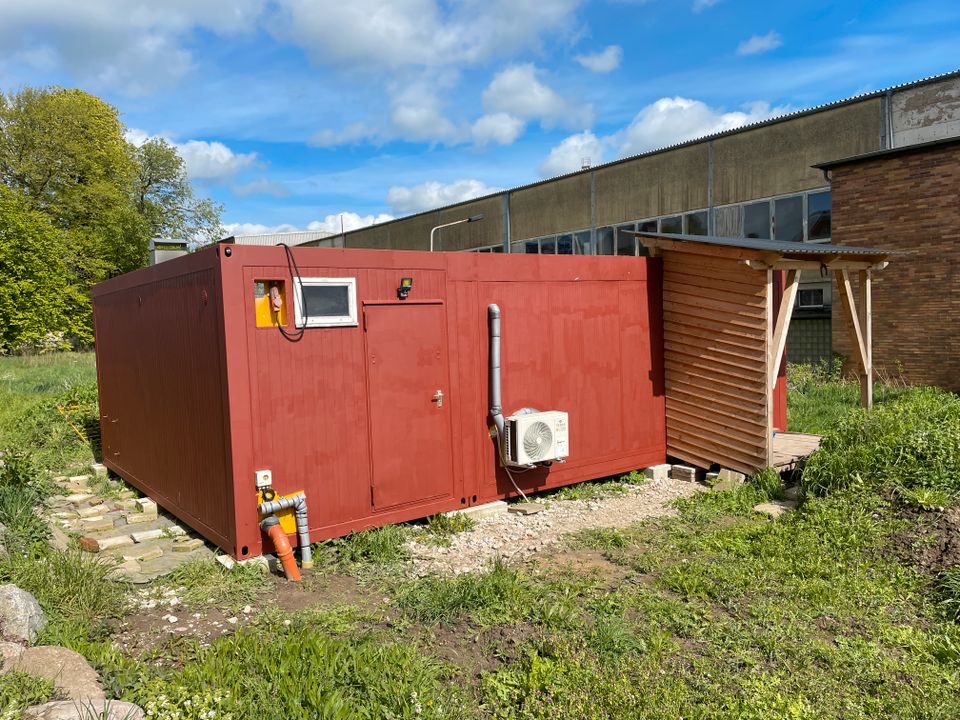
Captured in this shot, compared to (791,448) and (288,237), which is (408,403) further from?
(288,237)

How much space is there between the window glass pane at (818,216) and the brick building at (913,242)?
6.50 ft

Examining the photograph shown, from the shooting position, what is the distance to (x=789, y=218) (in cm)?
1778

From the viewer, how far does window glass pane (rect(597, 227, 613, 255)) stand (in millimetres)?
23406

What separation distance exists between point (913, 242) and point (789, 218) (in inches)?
171

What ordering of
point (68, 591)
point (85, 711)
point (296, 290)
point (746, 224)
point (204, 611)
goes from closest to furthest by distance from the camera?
1. point (85, 711)
2. point (68, 591)
3. point (204, 611)
4. point (296, 290)
5. point (746, 224)

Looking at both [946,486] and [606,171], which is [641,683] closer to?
[946,486]

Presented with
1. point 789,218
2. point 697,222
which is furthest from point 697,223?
point 789,218

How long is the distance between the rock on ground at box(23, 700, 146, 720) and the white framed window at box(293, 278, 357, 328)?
11.2 ft

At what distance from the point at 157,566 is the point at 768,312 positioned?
6.72m

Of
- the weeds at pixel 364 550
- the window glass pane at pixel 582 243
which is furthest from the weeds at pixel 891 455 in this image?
the window glass pane at pixel 582 243

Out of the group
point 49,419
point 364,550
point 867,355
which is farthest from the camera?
point 49,419

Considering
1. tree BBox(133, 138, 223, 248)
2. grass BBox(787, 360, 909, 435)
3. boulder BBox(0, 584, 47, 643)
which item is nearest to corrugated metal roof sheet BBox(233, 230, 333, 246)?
tree BBox(133, 138, 223, 248)

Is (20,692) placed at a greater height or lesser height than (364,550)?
greater

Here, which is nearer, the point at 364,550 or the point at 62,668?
the point at 62,668
